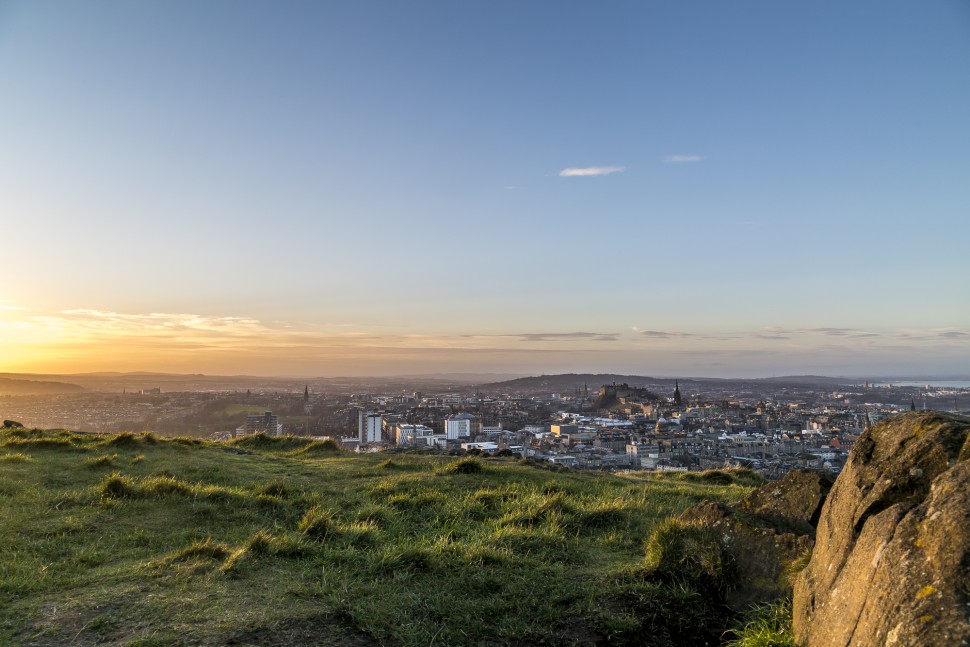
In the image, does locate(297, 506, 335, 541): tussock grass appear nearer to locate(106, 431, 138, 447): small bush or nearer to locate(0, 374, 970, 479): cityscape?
locate(0, 374, 970, 479): cityscape

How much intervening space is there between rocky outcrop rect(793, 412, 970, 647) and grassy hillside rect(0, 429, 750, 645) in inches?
75.4

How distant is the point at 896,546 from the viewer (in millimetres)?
3945

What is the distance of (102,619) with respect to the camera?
5.49 meters

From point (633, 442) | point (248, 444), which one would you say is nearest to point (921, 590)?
point (248, 444)

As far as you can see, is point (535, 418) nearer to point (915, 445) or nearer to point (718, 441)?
point (718, 441)

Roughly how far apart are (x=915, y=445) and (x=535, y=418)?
5556 cm

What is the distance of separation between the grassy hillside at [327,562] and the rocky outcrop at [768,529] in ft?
2.41

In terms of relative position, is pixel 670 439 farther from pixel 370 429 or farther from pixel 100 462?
pixel 100 462

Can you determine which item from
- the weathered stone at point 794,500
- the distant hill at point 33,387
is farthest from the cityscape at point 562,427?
the distant hill at point 33,387

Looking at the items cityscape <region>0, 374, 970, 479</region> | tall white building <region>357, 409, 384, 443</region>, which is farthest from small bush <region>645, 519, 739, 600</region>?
tall white building <region>357, 409, 384, 443</region>

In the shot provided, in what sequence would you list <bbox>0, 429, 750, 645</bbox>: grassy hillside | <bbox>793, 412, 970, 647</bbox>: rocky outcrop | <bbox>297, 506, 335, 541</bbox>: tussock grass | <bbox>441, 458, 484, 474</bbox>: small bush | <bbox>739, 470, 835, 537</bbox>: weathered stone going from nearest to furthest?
<bbox>793, 412, 970, 647</bbox>: rocky outcrop → <bbox>0, 429, 750, 645</bbox>: grassy hillside → <bbox>739, 470, 835, 537</bbox>: weathered stone → <bbox>297, 506, 335, 541</bbox>: tussock grass → <bbox>441, 458, 484, 474</bbox>: small bush

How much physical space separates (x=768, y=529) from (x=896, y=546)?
3.17 metres

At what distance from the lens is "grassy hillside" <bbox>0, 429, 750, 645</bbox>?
18.4 feet

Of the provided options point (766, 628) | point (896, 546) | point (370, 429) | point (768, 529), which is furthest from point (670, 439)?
point (896, 546)
